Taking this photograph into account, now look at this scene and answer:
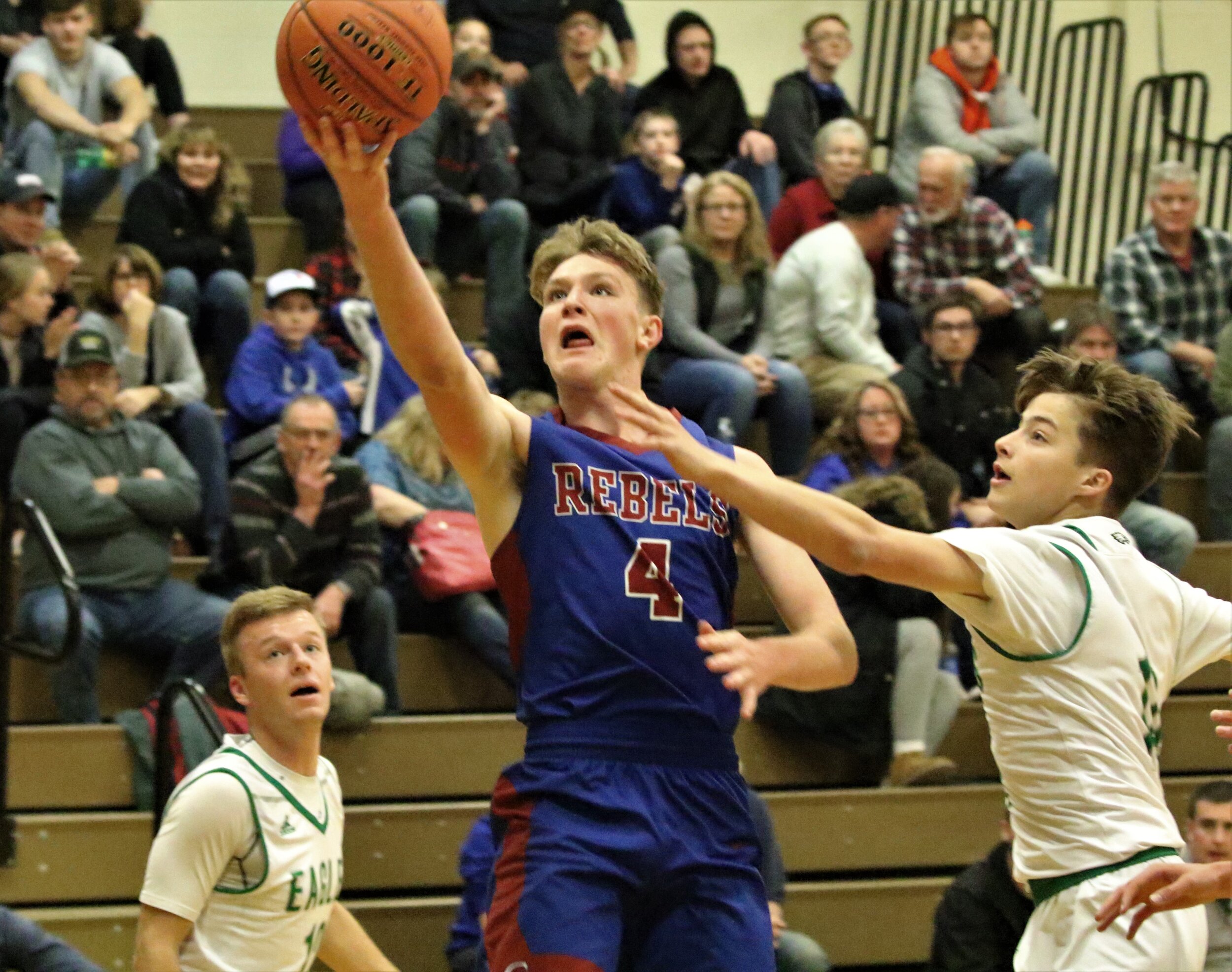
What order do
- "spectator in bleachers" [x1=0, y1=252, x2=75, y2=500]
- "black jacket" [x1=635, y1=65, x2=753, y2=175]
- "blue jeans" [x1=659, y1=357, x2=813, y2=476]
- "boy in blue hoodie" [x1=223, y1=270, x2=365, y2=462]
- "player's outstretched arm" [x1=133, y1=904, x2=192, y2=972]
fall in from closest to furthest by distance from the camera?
1. "player's outstretched arm" [x1=133, y1=904, x2=192, y2=972]
2. "spectator in bleachers" [x1=0, y1=252, x2=75, y2=500]
3. "boy in blue hoodie" [x1=223, y1=270, x2=365, y2=462]
4. "blue jeans" [x1=659, y1=357, x2=813, y2=476]
5. "black jacket" [x1=635, y1=65, x2=753, y2=175]

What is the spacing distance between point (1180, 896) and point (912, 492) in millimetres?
3669

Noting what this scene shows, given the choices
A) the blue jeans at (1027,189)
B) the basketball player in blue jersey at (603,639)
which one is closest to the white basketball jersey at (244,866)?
the basketball player in blue jersey at (603,639)

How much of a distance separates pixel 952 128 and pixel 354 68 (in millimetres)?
7221

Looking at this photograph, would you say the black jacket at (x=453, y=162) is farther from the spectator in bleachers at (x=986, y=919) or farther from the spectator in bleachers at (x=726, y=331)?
the spectator in bleachers at (x=986, y=919)

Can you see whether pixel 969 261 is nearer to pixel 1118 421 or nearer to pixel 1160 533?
pixel 1160 533

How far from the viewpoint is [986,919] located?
222 inches

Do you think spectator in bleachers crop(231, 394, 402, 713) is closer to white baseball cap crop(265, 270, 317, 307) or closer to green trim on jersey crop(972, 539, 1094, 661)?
white baseball cap crop(265, 270, 317, 307)

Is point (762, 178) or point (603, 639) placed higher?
point (762, 178)

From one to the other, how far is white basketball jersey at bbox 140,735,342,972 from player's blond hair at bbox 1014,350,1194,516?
2.22 metres

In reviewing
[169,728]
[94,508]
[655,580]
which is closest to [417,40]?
[655,580]

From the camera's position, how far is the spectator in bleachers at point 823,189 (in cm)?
877

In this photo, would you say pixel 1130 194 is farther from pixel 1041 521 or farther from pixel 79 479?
pixel 1041 521

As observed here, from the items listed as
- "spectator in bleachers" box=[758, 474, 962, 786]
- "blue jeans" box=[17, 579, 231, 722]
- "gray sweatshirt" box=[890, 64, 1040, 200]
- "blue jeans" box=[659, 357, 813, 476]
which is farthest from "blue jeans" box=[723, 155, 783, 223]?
"blue jeans" box=[17, 579, 231, 722]

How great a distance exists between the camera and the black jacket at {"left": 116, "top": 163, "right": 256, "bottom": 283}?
313 inches
